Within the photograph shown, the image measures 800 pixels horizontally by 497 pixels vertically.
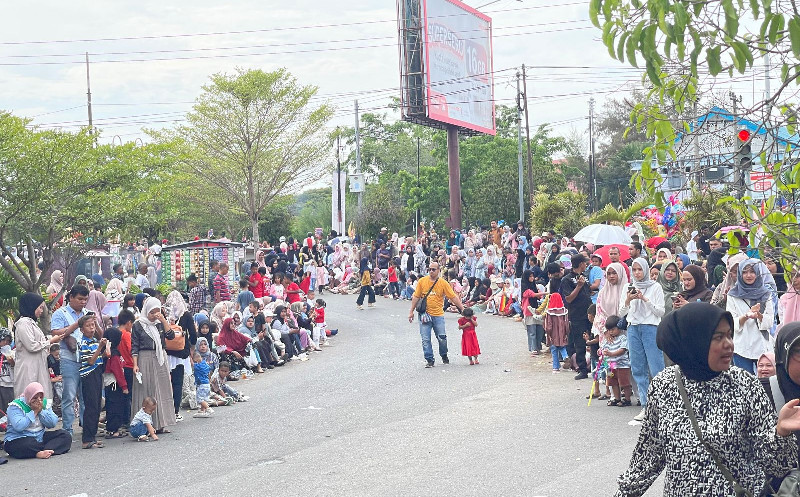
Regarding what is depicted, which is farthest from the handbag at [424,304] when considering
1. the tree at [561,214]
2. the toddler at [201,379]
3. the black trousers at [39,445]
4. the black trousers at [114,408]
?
the tree at [561,214]

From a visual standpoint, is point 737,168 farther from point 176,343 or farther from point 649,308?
point 176,343

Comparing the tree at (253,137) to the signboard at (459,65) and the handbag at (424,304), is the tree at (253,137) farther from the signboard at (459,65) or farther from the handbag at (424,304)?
the handbag at (424,304)

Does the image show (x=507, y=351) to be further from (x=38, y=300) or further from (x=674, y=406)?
(x=674, y=406)

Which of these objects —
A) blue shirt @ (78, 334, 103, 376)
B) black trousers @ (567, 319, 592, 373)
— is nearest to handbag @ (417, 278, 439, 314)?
black trousers @ (567, 319, 592, 373)

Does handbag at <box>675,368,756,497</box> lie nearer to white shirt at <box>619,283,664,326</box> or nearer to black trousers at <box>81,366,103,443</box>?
white shirt at <box>619,283,664,326</box>

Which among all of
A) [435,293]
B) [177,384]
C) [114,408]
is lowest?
[114,408]

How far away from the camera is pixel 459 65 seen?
1827 inches

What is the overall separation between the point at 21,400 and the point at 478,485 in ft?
17.6

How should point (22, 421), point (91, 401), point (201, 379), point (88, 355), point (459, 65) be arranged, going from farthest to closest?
point (459, 65)
point (201, 379)
point (88, 355)
point (91, 401)
point (22, 421)

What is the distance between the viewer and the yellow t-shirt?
16.4m

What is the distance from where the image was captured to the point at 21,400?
10.7m

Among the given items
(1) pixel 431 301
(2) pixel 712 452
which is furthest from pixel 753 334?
(1) pixel 431 301

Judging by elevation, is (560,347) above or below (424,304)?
below

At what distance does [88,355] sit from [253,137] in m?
32.1
